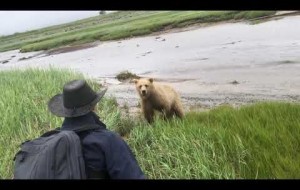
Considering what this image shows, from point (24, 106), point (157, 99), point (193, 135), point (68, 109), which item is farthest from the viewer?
point (24, 106)

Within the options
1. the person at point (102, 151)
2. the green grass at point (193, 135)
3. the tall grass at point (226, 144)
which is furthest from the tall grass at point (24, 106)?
the person at point (102, 151)

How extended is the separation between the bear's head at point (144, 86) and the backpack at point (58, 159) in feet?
3.70

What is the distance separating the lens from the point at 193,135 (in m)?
3.17

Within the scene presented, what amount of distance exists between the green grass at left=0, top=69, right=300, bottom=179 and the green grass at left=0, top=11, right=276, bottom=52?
269mm

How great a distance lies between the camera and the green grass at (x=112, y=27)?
321 cm

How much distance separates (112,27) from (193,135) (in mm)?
982

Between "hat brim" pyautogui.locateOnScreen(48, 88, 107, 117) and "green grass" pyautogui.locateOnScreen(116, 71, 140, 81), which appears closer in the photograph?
"hat brim" pyautogui.locateOnScreen(48, 88, 107, 117)

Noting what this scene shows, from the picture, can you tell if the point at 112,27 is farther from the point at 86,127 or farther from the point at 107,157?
the point at 107,157

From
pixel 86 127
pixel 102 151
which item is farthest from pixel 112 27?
pixel 102 151

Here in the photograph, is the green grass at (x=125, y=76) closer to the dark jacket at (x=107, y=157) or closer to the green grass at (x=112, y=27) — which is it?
the green grass at (x=112, y=27)

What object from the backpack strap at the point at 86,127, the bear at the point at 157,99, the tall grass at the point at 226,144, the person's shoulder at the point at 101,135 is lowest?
the tall grass at the point at 226,144

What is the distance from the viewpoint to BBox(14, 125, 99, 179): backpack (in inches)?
84.6

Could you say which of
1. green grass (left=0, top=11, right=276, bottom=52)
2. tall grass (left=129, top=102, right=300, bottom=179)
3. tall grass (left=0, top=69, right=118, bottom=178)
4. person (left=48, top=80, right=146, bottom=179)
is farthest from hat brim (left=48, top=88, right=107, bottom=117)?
green grass (left=0, top=11, right=276, bottom=52)

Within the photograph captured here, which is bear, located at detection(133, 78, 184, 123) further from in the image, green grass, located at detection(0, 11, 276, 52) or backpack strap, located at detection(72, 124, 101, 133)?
backpack strap, located at detection(72, 124, 101, 133)
